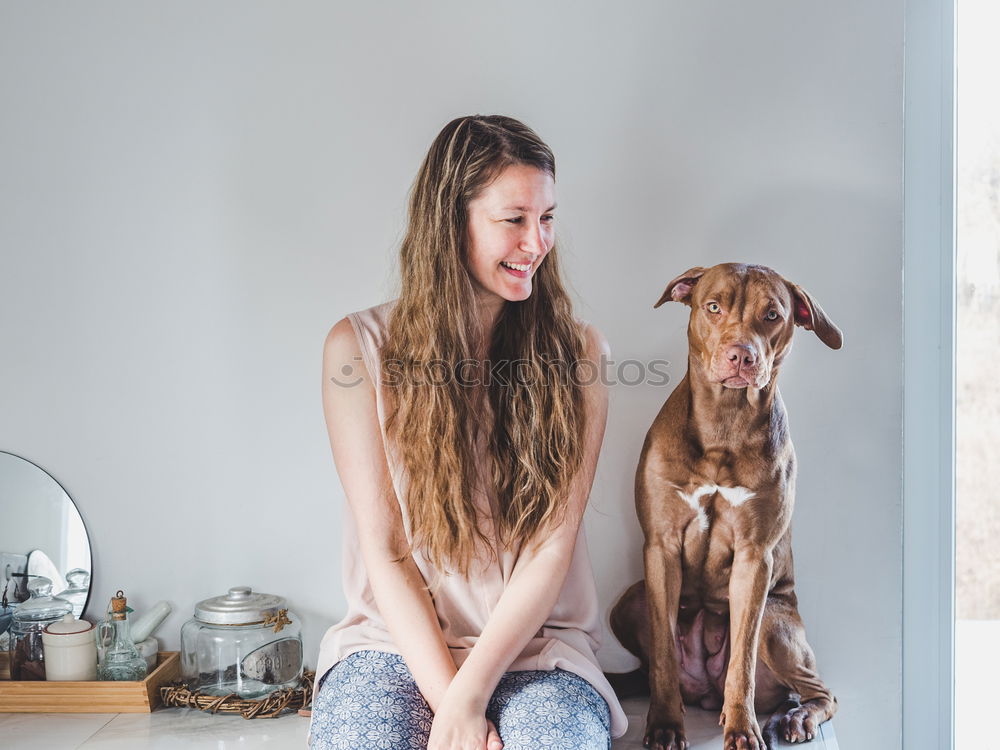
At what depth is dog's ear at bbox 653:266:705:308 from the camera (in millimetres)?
1670

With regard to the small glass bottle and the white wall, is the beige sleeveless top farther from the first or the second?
the small glass bottle

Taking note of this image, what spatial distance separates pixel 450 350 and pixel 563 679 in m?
0.58

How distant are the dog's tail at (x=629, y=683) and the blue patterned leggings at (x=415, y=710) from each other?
345 millimetres

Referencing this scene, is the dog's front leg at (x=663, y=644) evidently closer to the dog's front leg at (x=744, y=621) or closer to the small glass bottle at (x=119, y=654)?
the dog's front leg at (x=744, y=621)

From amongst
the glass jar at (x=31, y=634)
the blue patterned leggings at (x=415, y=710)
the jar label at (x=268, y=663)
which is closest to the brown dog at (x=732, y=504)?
the blue patterned leggings at (x=415, y=710)

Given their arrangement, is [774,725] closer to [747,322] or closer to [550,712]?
[550,712]

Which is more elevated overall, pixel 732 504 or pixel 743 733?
pixel 732 504

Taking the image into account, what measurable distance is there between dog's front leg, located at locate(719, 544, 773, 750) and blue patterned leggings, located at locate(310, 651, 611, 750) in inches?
9.6

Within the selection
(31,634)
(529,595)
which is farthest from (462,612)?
(31,634)

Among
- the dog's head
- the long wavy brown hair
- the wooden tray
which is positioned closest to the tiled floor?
the wooden tray

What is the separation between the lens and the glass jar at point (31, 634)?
1890mm

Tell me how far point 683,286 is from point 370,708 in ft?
2.98

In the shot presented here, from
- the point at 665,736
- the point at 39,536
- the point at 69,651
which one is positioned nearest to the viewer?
the point at 665,736

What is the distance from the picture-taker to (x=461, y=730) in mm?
1346
